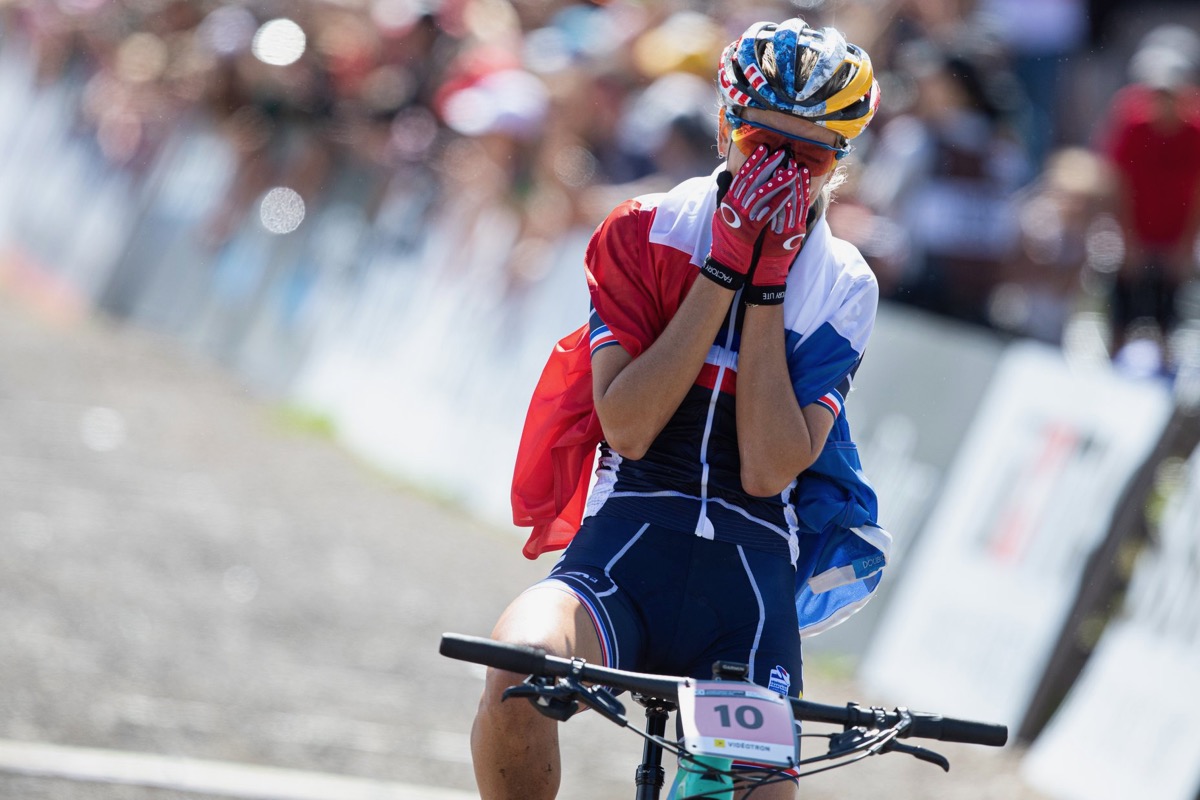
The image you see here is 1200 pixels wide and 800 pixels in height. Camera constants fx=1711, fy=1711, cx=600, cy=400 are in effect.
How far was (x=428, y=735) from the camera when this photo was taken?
7.05m

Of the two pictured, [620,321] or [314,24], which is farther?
[314,24]

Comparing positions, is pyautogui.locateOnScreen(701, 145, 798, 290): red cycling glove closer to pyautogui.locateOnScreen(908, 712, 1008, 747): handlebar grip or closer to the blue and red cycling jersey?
the blue and red cycling jersey

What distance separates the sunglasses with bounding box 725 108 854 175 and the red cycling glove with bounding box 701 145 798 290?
0.06 meters

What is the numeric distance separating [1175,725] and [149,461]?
694 cm

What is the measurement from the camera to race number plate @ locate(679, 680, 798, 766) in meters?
3.11

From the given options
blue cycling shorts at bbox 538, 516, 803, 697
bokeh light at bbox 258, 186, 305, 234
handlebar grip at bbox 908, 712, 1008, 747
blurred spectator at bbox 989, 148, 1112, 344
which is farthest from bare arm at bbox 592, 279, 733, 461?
bokeh light at bbox 258, 186, 305, 234

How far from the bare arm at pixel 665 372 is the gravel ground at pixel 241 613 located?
2.89 meters

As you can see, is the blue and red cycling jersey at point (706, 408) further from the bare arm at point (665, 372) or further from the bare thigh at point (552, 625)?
the bare thigh at point (552, 625)

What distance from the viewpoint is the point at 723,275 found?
3.71 m

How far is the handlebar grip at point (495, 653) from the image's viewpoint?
3.12m

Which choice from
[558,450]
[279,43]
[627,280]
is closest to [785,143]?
[627,280]

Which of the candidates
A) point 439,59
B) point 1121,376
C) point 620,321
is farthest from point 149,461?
point 620,321

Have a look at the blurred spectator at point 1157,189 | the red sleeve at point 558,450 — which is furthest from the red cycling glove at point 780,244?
the blurred spectator at point 1157,189

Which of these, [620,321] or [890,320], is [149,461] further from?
[620,321]
